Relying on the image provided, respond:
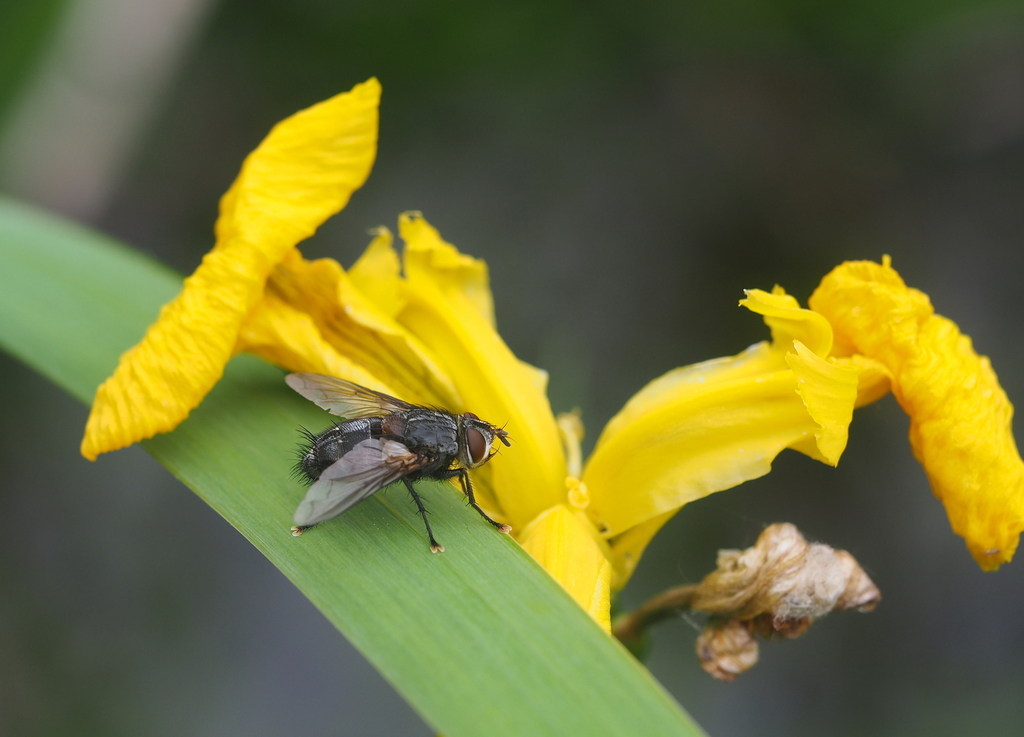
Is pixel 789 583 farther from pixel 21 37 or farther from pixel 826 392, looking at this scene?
pixel 21 37

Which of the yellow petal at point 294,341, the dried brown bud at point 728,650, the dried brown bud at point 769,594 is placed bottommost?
the dried brown bud at point 728,650

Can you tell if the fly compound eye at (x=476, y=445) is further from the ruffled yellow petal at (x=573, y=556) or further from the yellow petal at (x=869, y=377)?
the yellow petal at (x=869, y=377)

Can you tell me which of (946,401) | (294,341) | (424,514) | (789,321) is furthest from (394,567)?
(946,401)

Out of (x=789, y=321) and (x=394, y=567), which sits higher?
(x=789, y=321)

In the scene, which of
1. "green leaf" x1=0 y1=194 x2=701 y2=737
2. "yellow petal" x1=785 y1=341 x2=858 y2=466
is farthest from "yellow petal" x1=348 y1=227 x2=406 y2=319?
"yellow petal" x1=785 y1=341 x2=858 y2=466

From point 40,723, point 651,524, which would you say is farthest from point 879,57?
point 40,723

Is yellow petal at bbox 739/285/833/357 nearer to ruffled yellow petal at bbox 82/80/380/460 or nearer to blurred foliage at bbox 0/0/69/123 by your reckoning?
ruffled yellow petal at bbox 82/80/380/460

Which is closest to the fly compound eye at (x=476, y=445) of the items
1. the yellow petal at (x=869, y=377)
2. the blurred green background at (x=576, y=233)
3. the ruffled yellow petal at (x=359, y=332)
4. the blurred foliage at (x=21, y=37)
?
the ruffled yellow petal at (x=359, y=332)
